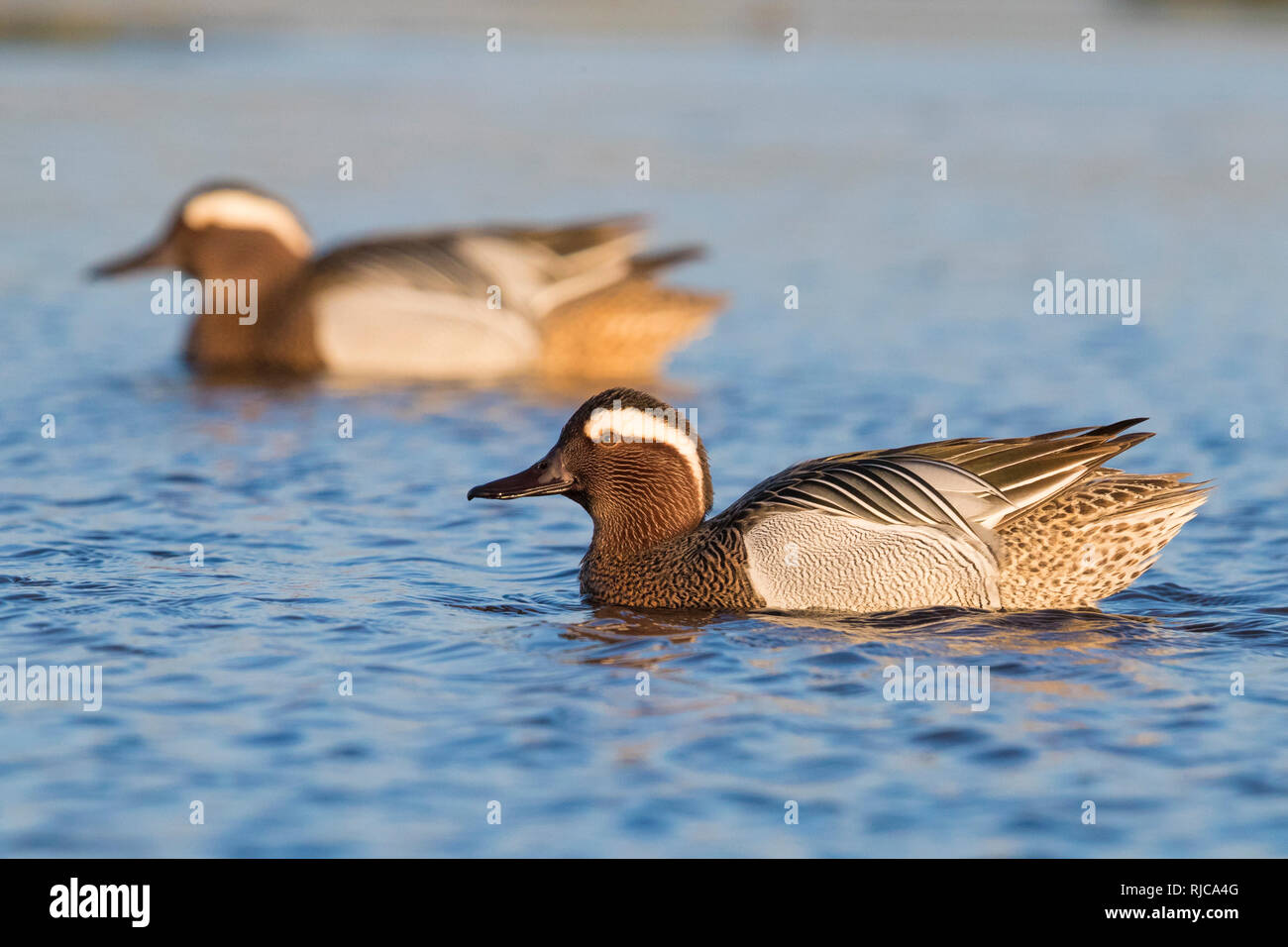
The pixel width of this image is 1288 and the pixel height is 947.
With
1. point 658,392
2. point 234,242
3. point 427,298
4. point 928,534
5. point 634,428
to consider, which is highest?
point 234,242

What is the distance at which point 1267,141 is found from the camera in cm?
2025

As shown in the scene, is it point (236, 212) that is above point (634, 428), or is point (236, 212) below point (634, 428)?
above

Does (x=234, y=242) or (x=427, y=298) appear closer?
(x=427, y=298)

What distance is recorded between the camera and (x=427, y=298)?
1324 centimetres

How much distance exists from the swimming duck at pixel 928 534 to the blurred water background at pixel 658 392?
0.54ft

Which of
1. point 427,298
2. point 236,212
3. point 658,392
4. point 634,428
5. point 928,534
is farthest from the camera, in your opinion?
point 236,212

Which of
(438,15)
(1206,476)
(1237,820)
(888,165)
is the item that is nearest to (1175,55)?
(888,165)

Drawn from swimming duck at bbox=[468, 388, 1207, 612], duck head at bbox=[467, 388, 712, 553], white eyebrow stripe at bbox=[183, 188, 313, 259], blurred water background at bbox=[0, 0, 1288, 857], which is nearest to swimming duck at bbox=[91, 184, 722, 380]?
white eyebrow stripe at bbox=[183, 188, 313, 259]

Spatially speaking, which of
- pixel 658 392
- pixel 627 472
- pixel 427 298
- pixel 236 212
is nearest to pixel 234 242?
pixel 236 212

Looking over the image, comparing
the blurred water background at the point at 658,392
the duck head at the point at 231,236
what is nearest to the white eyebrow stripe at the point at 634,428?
the blurred water background at the point at 658,392

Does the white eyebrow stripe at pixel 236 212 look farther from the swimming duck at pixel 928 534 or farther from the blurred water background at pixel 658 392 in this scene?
the swimming duck at pixel 928 534

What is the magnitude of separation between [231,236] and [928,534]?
25.2 feet

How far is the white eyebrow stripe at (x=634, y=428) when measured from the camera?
7.81m

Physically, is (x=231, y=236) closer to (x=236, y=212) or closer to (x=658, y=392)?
(x=236, y=212)
